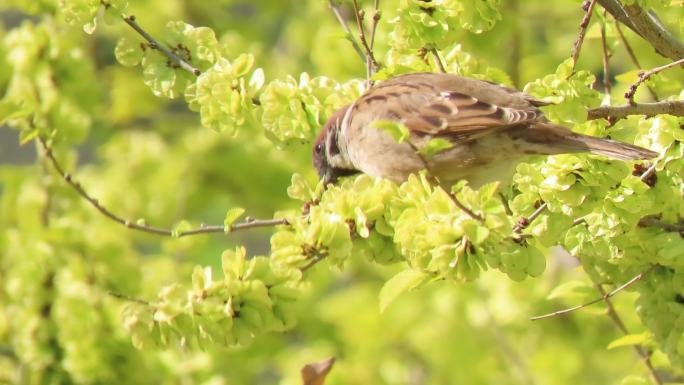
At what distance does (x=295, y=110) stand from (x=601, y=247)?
2.54ft

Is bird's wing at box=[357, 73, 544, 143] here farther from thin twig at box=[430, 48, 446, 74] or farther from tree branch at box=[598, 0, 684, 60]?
tree branch at box=[598, 0, 684, 60]

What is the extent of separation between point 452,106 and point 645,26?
520 mm

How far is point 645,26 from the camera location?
2.13 metres

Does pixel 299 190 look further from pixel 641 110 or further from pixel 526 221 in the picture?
pixel 641 110

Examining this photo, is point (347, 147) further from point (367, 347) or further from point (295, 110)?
point (367, 347)

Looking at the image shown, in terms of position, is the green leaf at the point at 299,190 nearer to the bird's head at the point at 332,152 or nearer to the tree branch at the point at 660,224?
the bird's head at the point at 332,152

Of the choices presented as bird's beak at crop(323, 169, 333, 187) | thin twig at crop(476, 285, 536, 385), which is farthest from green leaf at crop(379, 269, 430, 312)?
thin twig at crop(476, 285, 536, 385)

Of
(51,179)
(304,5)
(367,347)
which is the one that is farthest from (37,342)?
(304,5)

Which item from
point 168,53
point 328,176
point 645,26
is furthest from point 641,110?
point 328,176

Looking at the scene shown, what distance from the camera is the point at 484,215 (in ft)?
6.21

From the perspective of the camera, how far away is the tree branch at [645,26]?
2111 mm

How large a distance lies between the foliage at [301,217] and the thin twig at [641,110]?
4cm

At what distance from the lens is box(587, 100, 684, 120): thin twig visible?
2.03 m

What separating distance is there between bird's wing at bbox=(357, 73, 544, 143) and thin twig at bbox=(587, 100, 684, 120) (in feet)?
1.15
